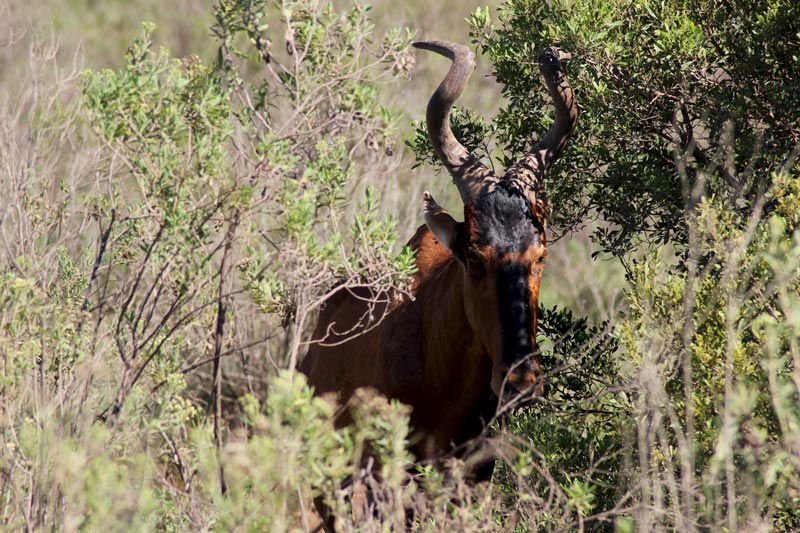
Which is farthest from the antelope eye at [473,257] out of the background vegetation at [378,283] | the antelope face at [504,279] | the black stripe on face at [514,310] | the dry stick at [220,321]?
the dry stick at [220,321]

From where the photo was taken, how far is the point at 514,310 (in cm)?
528

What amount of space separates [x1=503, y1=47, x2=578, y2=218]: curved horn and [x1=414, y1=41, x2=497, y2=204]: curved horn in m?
0.17

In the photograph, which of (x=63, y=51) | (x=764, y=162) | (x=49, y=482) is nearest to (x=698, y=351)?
Result: (x=764, y=162)

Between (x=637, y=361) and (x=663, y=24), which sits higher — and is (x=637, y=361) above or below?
below

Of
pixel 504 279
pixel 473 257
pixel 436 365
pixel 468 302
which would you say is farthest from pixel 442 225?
pixel 436 365

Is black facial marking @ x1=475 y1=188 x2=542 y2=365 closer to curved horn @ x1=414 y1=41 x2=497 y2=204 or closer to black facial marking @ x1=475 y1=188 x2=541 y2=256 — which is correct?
black facial marking @ x1=475 y1=188 x2=541 y2=256

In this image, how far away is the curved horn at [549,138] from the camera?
231 inches

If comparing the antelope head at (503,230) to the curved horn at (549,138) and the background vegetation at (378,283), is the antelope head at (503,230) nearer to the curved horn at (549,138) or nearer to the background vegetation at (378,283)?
the curved horn at (549,138)

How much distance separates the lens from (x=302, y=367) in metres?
7.51

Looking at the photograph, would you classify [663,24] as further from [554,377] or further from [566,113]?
[554,377]

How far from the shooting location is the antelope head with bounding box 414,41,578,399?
5.24 m

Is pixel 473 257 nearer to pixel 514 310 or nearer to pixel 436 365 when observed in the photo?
pixel 514 310

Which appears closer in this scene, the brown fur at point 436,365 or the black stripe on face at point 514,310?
the black stripe on face at point 514,310

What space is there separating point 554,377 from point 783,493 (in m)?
2.37
